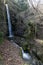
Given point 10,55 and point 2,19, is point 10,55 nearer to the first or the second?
point 10,55

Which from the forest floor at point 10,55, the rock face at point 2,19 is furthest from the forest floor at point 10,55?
the rock face at point 2,19

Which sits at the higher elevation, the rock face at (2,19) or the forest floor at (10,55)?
the rock face at (2,19)

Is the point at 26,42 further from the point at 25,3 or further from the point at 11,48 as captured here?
the point at 25,3

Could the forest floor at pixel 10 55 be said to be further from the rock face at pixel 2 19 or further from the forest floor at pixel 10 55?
the rock face at pixel 2 19

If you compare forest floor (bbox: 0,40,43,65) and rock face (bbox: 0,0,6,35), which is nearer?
forest floor (bbox: 0,40,43,65)

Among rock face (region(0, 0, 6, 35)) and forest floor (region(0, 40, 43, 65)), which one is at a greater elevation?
rock face (region(0, 0, 6, 35))

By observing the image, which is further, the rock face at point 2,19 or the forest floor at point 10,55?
the rock face at point 2,19

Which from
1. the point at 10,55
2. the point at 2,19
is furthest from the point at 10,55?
the point at 2,19

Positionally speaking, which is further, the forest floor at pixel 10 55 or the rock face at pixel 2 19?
the rock face at pixel 2 19

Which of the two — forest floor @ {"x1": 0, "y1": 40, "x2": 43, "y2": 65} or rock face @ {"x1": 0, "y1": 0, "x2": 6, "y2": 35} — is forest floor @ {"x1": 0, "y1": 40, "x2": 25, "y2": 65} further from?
rock face @ {"x1": 0, "y1": 0, "x2": 6, "y2": 35}

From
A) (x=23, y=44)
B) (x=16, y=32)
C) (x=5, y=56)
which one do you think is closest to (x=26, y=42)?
(x=23, y=44)

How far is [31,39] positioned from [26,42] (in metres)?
0.95

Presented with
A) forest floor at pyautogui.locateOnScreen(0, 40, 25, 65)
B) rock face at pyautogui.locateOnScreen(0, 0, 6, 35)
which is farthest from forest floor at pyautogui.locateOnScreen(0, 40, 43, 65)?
rock face at pyautogui.locateOnScreen(0, 0, 6, 35)

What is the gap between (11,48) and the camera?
11.7m
